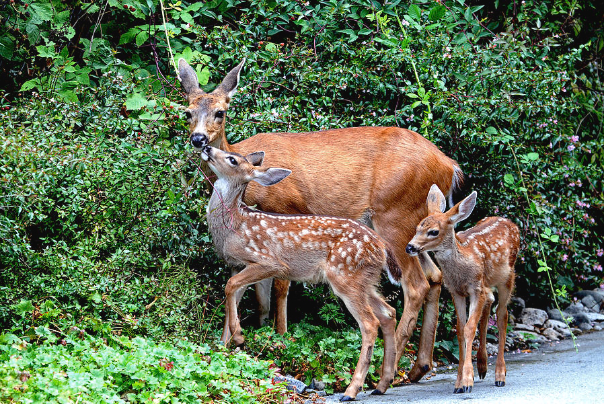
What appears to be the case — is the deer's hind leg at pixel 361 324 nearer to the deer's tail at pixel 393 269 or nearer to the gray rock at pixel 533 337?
the deer's tail at pixel 393 269

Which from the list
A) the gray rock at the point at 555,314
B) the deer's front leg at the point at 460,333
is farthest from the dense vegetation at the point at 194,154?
the deer's front leg at the point at 460,333

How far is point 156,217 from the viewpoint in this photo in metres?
6.89

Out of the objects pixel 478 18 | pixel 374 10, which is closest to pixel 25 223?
pixel 374 10

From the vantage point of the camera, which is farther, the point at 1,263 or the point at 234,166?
the point at 234,166

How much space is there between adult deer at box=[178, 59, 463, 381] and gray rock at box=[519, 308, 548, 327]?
7.30 feet

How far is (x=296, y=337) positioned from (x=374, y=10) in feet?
12.4

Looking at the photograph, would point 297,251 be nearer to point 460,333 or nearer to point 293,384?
point 293,384

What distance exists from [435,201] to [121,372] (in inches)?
125

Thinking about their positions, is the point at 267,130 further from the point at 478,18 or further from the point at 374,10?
the point at 478,18

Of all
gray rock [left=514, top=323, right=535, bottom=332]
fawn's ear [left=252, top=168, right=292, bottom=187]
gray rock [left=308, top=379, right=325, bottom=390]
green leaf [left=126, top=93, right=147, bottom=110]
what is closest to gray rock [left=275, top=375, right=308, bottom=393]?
gray rock [left=308, top=379, right=325, bottom=390]

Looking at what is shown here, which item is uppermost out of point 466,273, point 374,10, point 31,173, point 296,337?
point 374,10

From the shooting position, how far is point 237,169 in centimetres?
679

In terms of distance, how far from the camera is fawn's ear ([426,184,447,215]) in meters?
6.88

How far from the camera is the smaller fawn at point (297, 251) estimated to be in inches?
247
